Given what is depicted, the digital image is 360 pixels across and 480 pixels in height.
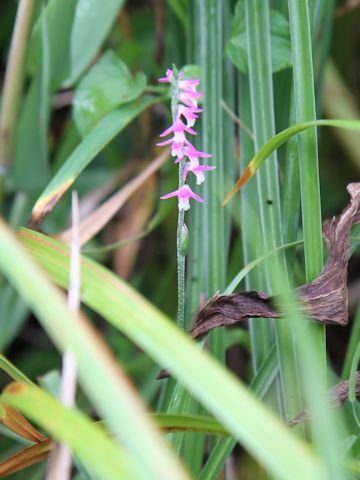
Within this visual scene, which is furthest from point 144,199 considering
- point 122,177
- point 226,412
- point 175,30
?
point 226,412

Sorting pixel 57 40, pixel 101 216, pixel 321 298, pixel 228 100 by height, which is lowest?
pixel 321 298

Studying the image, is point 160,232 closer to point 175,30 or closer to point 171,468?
point 175,30

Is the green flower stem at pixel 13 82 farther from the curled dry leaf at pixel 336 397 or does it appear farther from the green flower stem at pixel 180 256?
the curled dry leaf at pixel 336 397

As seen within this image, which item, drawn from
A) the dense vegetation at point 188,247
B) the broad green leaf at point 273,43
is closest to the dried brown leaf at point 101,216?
the dense vegetation at point 188,247

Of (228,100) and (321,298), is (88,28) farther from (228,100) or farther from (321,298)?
(321,298)

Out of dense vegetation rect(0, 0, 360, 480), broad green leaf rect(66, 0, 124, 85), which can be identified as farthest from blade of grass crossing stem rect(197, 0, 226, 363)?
broad green leaf rect(66, 0, 124, 85)

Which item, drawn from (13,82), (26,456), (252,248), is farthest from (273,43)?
(26,456)

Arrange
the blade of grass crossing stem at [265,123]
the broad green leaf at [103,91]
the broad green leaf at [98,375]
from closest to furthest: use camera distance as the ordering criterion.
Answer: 1. the broad green leaf at [98,375]
2. the blade of grass crossing stem at [265,123]
3. the broad green leaf at [103,91]
